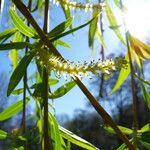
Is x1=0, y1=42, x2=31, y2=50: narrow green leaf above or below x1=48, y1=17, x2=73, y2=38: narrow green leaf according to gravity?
below

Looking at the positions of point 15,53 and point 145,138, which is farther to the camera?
point 15,53

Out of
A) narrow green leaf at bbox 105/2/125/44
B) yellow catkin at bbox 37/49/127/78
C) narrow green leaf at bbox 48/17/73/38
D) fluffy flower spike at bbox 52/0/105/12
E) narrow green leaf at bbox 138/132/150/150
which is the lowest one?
narrow green leaf at bbox 138/132/150/150

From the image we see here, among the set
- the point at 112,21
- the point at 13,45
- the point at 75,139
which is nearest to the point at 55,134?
the point at 75,139

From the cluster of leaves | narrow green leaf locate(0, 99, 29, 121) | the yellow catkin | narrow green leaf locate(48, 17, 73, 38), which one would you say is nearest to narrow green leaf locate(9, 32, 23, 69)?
the cluster of leaves

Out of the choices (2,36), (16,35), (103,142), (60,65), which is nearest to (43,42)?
(60,65)

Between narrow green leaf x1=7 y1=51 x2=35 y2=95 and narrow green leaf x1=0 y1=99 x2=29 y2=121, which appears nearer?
narrow green leaf x1=7 y1=51 x2=35 y2=95

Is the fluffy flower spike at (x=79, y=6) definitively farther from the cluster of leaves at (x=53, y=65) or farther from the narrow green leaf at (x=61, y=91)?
the narrow green leaf at (x=61, y=91)

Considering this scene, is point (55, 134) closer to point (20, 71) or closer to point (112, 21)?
point (20, 71)

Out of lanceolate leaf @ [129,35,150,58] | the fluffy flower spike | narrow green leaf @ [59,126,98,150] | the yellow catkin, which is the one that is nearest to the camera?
the yellow catkin

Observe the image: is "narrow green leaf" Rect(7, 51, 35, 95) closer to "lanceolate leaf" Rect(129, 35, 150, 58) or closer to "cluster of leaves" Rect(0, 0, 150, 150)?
"cluster of leaves" Rect(0, 0, 150, 150)

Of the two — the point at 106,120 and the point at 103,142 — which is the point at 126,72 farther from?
the point at 103,142

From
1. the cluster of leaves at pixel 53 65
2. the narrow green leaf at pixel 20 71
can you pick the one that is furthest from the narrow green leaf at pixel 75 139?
the narrow green leaf at pixel 20 71
